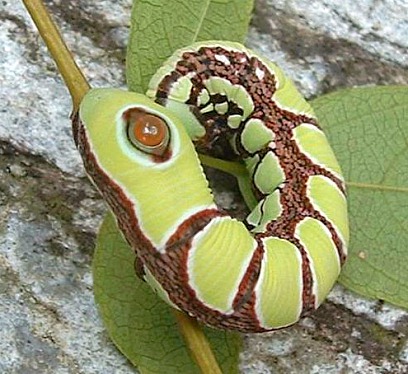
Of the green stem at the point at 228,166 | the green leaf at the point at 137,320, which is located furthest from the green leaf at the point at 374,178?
the green leaf at the point at 137,320

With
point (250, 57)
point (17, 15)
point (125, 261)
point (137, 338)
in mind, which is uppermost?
point (250, 57)

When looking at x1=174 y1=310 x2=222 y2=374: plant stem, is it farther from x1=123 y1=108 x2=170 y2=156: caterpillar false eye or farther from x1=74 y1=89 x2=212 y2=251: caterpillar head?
x1=123 y1=108 x2=170 y2=156: caterpillar false eye

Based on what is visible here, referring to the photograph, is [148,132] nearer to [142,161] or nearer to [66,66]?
[142,161]

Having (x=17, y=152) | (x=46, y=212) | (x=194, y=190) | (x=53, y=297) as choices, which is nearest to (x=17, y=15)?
(x=17, y=152)

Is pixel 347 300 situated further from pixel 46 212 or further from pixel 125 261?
pixel 46 212

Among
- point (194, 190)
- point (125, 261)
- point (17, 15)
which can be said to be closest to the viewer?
point (194, 190)

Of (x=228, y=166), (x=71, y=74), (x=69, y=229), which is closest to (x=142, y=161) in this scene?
(x=71, y=74)
